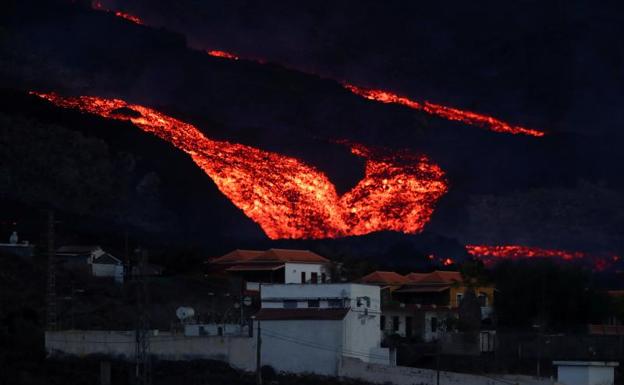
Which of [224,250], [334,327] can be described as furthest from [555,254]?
[334,327]

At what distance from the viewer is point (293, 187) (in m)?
108

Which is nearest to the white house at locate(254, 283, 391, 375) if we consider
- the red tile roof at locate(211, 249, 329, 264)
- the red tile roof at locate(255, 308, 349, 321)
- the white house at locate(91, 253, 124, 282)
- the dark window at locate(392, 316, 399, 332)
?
the red tile roof at locate(255, 308, 349, 321)

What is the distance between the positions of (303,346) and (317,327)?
43.1 inches

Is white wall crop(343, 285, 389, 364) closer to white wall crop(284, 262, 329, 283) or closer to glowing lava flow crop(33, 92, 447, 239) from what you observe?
white wall crop(284, 262, 329, 283)

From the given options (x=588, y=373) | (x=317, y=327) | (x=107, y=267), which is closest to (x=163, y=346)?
(x=317, y=327)

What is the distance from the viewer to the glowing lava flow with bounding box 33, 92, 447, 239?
10706cm

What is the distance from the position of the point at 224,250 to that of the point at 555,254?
21193 millimetres

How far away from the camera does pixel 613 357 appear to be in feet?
238

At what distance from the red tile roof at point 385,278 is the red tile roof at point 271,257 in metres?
2.63

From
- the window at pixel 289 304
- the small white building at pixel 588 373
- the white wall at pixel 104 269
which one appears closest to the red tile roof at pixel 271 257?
the white wall at pixel 104 269

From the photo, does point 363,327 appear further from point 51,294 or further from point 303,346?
point 51,294

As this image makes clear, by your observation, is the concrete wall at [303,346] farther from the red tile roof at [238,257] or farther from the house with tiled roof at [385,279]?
the red tile roof at [238,257]

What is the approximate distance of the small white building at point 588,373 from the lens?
68812 millimetres

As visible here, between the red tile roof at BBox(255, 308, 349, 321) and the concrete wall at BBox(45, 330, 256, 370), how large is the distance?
2.12 m
